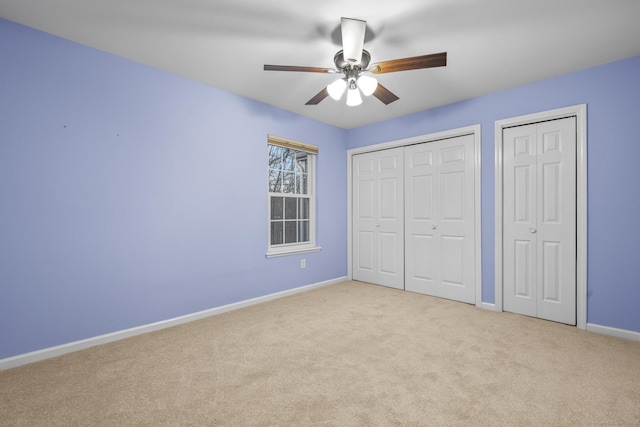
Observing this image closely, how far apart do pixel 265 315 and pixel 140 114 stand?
2.36m

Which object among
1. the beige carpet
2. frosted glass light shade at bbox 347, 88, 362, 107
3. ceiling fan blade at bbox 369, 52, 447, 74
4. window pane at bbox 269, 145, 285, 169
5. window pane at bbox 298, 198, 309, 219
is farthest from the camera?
window pane at bbox 298, 198, 309, 219

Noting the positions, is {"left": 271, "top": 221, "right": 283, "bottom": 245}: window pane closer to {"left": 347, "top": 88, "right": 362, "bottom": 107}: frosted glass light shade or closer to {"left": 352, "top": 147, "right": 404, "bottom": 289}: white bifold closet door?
{"left": 352, "top": 147, "right": 404, "bottom": 289}: white bifold closet door

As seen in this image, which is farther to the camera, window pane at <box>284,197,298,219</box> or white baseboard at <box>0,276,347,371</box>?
window pane at <box>284,197,298,219</box>

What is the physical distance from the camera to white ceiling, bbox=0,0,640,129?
2.02 meters

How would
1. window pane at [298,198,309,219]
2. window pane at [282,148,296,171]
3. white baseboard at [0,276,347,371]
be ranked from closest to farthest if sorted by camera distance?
white baseboard at [0,276,347,371], window pane at [282,148,296,171], window pane at [298,198,309,219]

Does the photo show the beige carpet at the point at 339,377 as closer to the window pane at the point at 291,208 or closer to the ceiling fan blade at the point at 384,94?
the window pane at the point at 291,208

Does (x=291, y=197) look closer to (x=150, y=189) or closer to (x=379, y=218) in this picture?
(x=379, y=218)

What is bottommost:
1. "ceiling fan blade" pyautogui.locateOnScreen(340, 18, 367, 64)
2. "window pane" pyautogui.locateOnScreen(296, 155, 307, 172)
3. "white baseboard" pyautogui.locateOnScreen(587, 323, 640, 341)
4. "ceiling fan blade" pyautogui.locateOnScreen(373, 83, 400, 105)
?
"white baseboard" pyautogui.locateOnScreen(587, 323, 640, 341)

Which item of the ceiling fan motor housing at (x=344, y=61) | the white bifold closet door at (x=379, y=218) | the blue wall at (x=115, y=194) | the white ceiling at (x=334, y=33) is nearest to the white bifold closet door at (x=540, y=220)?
the white ceiling at (x=334, y=33)

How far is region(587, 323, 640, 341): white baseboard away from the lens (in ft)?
8.61

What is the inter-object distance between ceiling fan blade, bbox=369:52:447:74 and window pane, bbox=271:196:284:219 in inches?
90.1

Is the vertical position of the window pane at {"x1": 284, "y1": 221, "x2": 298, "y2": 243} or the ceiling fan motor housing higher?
the ceiling fan motor housing

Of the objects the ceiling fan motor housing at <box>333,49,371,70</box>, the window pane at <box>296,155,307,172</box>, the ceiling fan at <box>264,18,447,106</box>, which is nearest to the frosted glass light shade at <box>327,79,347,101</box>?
the ceiling fan at <box>264,18,447,106</box>

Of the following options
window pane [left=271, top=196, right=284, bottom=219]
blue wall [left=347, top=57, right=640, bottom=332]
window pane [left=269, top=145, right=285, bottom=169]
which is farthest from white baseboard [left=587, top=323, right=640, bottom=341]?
window pane [left=269, top=145, right=285, bottom=169]
